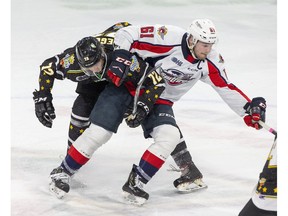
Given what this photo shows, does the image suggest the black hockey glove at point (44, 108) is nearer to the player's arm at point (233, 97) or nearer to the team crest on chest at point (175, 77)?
the team crest on chest at point (175, 77)

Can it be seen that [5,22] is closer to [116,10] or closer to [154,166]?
[154,166]

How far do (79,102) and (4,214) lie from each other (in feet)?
4.02

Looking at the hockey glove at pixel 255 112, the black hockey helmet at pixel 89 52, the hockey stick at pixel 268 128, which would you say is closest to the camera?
the hockey stick at pixel 268 128

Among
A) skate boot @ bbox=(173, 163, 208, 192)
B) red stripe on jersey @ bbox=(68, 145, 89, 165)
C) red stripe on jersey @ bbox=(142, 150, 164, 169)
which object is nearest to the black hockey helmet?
red stripe on jersey @ bbox=(68, 145, 89, 165)

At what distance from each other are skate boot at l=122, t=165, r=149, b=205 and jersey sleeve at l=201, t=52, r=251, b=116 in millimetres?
656

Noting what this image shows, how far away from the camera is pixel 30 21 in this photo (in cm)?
648

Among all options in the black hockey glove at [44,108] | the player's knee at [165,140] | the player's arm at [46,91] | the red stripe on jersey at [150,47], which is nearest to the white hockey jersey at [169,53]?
the red stripe on jersey at [150,47]

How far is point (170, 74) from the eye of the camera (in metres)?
3.71

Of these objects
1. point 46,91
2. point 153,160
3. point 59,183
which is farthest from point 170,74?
point 59,183

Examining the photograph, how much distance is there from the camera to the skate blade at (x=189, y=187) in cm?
369

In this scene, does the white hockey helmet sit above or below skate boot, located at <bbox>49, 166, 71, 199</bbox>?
above

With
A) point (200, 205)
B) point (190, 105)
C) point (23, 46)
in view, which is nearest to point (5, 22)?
point (200, 205)

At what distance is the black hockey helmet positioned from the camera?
3.41 meters

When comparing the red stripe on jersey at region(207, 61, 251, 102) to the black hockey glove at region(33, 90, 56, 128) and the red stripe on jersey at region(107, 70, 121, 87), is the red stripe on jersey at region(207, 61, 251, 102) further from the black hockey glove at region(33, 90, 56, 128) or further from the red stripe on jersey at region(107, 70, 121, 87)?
the black hockey glove at region(33, 90, 56, 128)
